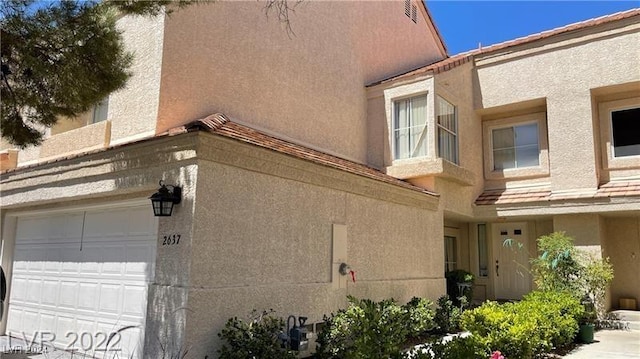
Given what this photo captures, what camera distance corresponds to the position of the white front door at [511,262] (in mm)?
16484

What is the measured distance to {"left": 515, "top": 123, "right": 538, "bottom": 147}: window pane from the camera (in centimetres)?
1603

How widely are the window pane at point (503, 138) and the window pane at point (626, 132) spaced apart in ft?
10.0

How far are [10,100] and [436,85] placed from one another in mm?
10512

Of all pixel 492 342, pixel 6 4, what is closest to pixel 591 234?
pixel 492 342

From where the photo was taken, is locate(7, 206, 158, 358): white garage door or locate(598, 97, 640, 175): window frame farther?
locate(598, 97, 640, 175): window frame

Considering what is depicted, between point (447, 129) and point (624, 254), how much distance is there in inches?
273

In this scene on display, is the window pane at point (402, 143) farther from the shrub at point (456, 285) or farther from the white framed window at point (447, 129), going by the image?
the shrub at point (456, 285)

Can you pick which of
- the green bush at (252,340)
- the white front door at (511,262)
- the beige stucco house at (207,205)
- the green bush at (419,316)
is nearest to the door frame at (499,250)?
the white front door at (511,262)

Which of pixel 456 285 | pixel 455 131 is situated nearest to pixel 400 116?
pixel 455 131

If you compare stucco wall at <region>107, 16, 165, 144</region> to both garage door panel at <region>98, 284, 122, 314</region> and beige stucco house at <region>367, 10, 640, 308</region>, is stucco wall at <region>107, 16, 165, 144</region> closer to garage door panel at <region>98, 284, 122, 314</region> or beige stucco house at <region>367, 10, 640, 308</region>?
garage door panel at <region>98, 284, 122, 314</region>

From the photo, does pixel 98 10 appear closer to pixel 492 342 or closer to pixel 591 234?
pixel 492 342

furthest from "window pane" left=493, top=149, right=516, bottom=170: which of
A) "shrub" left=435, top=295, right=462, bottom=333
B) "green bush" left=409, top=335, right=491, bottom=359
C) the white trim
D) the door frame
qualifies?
the white trim

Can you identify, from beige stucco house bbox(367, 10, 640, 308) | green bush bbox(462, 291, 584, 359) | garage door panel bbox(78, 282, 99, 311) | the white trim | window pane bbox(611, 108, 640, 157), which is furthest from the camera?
window pane bbox(611, 108, 640, 157)

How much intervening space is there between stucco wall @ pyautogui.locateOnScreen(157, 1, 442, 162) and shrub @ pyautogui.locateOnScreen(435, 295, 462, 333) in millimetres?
5057
